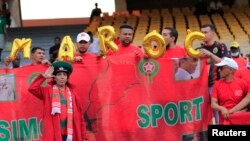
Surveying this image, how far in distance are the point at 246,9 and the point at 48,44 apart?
768cm

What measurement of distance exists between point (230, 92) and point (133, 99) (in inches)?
48.2

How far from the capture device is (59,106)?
270 inches

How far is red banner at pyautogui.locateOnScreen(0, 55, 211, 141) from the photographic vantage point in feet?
25.5

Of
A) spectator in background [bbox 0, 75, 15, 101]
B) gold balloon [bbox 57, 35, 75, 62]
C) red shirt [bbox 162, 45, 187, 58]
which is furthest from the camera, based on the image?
red shirt [bbox 162, 45, 187, 58]

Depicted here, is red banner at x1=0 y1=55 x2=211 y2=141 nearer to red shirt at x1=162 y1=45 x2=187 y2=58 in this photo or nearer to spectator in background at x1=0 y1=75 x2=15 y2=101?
spectator in background at x1=0 y1=75 x2=15 y2=101

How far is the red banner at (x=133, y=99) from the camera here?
25.5 ft

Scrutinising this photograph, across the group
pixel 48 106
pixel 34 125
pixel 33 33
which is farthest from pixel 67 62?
pixel 33 33

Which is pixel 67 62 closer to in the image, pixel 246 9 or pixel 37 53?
pixel 37 53

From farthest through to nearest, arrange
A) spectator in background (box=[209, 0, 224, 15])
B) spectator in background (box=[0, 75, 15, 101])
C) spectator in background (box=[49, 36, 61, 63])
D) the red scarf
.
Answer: spectator in background (box=[209, 0, 224, 15]) → spectator in background (box=[49, 36, 61, 63]) → spectator in background (box=[0, 75, 15, 101]) → the red scarf

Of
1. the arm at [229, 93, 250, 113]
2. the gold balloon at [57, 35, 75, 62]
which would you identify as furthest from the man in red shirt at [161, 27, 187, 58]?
the gold balloon at [57, 35, 75, 62]

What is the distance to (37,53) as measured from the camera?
7863 mm

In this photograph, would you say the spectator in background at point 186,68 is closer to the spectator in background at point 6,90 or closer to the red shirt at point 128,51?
the red shirt at point 128,51

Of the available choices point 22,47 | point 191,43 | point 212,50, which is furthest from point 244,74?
point 22,47

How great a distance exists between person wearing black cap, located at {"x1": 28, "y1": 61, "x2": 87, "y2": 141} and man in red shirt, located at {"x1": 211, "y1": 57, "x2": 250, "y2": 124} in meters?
1.61
